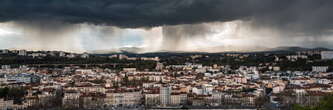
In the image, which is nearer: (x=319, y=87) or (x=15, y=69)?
(x=319, y=87)

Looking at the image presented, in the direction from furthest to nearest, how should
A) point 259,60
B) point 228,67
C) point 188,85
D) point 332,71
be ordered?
point 259,60 → point 228,67 → point 332,71 → point 188,85

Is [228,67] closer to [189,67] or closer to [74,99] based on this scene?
[189,67]

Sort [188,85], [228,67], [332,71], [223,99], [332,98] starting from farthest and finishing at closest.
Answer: [228,67] < [332,71] < [188,85] < [223,99] < [332,98]

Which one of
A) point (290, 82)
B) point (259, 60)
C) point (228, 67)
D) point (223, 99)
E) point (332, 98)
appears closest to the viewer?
point (332, 98)

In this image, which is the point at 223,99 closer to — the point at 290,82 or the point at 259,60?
the point at 290,82

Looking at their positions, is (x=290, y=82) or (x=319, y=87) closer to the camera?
(x=319, y=87)

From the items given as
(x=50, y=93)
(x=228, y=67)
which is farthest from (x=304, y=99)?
(x=228, y=67)

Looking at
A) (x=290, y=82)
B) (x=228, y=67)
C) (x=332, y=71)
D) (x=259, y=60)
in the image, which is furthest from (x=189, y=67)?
(x=290, y=82)

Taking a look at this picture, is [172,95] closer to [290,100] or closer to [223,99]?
[223,99]

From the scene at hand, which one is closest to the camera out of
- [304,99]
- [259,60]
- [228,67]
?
[304,99]
